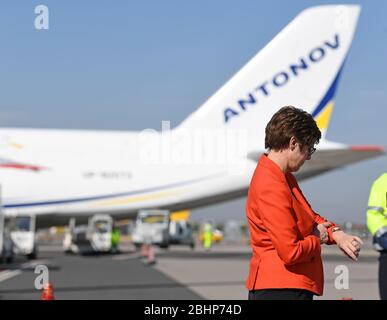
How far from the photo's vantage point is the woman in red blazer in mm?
3799

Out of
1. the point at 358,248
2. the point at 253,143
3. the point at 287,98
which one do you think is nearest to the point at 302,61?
the point at 287,98

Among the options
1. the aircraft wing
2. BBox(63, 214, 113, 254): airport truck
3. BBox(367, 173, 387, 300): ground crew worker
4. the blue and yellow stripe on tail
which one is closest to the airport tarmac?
BBox(367, 173, 387, 300): ground crew worker

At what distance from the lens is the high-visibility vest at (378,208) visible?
23.2 ft

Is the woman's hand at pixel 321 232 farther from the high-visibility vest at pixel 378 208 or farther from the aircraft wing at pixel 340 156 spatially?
the aircraft wing at pixel 340 156

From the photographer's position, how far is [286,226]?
3.78 metres

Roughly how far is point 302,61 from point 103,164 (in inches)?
423

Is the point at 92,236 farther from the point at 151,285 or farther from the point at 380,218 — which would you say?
the point at 380,218

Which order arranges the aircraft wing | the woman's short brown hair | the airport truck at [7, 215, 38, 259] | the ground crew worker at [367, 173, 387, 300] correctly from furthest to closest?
the airport truck at [7, 215, 38, 259] < the aircraft wing < the ground crew worker at [367, 173, 387, 300] < the woman's short brown hair

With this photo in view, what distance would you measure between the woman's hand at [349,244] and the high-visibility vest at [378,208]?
10.7ft

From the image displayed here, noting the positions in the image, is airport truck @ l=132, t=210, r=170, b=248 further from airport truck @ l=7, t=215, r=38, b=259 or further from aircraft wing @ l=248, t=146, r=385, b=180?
aircraft wing @ l=248, t=146, r=385, b=180

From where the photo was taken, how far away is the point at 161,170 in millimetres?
36250

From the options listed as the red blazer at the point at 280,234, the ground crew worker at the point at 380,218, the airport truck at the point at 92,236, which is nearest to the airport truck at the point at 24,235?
the airport truck at the point at 92,236

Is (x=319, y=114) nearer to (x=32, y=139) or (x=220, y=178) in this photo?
(x=220, y=178)
